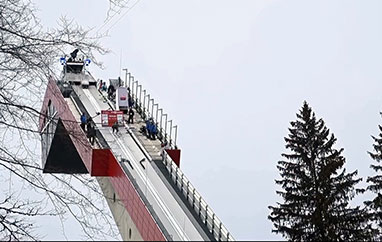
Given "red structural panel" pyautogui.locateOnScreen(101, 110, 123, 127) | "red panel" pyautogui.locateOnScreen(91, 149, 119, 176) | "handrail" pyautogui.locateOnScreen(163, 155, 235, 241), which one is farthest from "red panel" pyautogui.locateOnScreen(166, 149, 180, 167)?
"red structural panel" pyautogui.locateOnScreen(101, 110, 123, 127)

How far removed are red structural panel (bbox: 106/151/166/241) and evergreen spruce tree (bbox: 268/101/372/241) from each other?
3558 millimetres

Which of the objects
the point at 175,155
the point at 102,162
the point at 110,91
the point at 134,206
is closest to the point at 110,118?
the point at 175,155

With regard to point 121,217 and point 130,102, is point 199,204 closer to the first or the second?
point 121,217

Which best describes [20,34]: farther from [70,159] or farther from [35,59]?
[70,159]

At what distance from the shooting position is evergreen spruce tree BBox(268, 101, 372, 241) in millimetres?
15359

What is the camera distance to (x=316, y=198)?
15.5m

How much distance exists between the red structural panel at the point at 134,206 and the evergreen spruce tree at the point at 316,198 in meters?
3.56

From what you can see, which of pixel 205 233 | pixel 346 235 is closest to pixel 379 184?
pixel 346 235

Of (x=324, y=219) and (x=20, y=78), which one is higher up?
(x=324, y=219)


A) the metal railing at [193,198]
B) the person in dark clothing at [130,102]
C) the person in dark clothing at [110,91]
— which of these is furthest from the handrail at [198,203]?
the person in dark clothing at [110,91]

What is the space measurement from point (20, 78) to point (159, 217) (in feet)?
22.8

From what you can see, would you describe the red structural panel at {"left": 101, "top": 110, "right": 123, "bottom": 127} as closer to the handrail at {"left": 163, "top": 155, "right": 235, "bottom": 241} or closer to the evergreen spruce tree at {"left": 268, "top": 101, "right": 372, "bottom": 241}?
the handrail at {"left": 163, "top": 155, "right": 235, "bottom": 241}

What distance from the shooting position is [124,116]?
958 inches

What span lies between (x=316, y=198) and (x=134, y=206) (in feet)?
15.0
